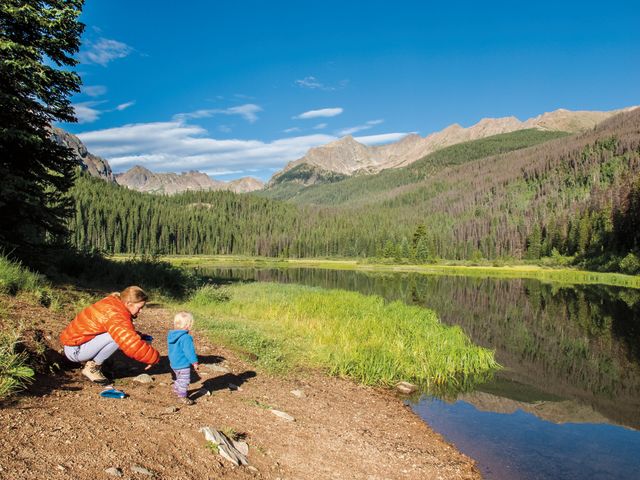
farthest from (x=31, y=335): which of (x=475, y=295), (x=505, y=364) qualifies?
(x=475, y=295)

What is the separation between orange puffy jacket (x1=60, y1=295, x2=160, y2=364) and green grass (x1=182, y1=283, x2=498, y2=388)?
5.76 meters

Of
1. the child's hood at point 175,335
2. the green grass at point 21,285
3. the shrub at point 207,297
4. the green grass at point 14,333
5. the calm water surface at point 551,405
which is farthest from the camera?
the shrub at point 207,297

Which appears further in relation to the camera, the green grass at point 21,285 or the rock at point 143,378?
the green grass at point 21,285

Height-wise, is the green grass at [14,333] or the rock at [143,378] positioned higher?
the green grass at [14,333]

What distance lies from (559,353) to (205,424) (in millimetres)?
21371

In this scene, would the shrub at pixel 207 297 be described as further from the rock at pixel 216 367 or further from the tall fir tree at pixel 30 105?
the rock at pixel 216 367

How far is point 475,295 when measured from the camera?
5022 centimetres

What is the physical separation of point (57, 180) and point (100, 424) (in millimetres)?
15832

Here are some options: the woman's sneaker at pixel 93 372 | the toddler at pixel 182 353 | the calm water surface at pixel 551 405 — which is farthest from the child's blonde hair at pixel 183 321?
the calm water surface at pixel 551 405

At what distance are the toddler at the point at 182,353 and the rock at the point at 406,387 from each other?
28.7 feet

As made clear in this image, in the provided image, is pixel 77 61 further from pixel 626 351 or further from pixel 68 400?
pixel 626 351

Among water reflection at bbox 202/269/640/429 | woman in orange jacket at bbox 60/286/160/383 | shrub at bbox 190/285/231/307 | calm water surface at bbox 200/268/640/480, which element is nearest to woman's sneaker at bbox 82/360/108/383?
woman in orange jacket at bbox 60/286/160/383

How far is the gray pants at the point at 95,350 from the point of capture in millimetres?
8305

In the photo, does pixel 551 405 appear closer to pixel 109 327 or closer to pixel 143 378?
pixel 143 378
